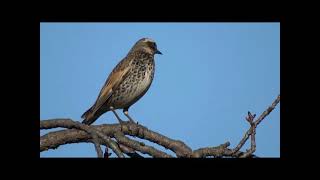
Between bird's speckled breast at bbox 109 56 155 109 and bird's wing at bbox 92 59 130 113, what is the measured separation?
8 centimetres

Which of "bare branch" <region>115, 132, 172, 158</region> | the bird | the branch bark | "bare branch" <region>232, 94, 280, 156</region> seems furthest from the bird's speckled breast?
"bare branch" <region>232, 94, 280, 156</region>

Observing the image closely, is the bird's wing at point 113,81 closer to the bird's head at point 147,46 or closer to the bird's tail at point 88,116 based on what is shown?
the bird's tail at point 88,116

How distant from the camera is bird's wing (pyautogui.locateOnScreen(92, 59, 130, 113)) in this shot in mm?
8992

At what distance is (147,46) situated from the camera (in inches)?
395

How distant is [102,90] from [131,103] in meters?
0.50

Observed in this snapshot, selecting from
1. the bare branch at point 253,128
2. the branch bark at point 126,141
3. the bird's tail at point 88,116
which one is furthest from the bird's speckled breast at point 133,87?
the bare branch at point 253,128

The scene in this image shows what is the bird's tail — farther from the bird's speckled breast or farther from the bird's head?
the bird's head

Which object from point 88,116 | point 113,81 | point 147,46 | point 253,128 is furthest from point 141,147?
point 147,46

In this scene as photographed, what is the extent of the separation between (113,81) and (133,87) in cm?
41

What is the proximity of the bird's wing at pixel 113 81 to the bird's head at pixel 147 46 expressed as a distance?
1.93 ft
